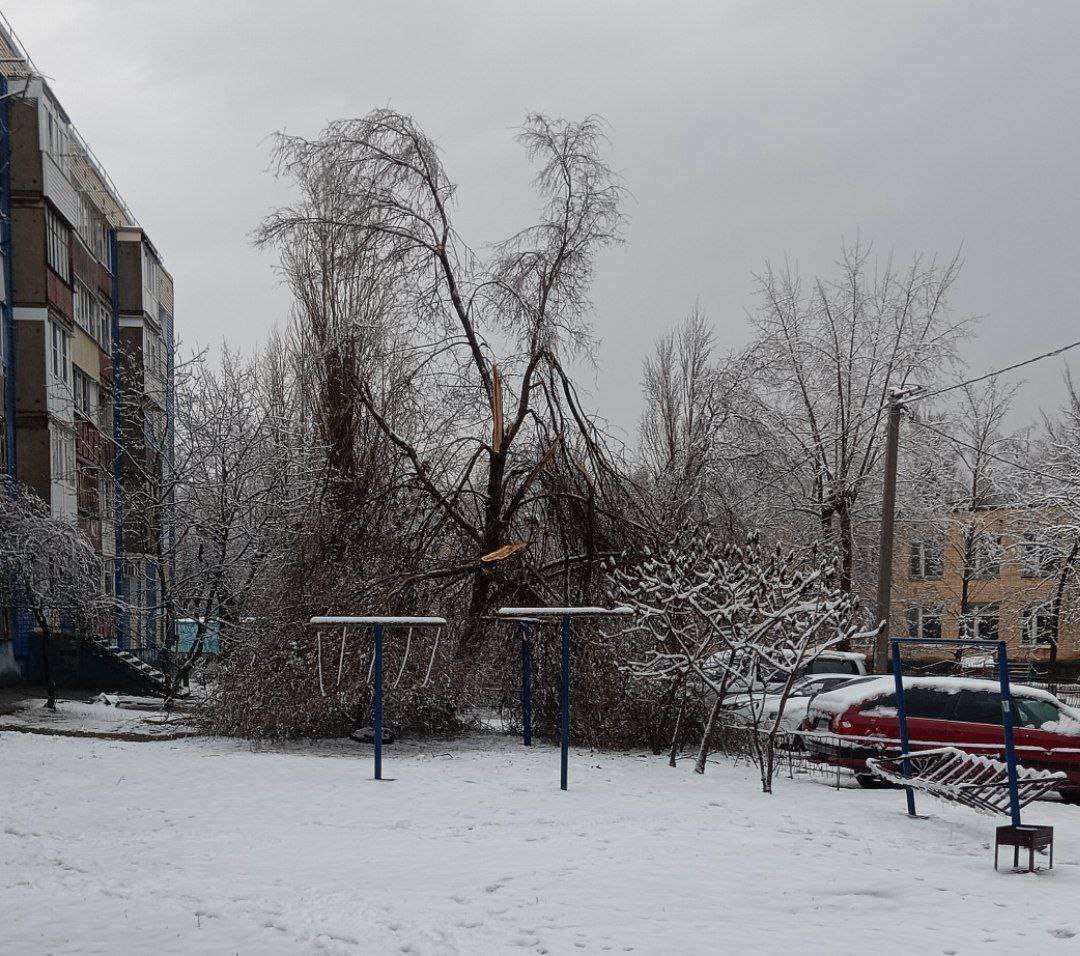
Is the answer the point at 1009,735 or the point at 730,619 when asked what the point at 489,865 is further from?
the point at 730,619

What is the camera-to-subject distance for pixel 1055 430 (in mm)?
44875

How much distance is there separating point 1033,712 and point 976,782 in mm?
5105

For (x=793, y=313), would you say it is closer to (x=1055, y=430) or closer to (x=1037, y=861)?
(x=1055, y=430)

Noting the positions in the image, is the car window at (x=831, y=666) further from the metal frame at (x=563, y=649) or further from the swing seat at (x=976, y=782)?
the swing seat at (x=976, y=782)

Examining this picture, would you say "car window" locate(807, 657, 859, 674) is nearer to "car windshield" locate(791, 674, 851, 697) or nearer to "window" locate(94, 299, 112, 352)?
"car windshield" locate(791, 674, 851, 697)

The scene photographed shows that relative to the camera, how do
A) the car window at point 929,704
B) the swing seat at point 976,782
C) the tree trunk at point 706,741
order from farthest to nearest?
the car window at point 929,704 < the tree trunk at point 706,741 < the swing seat at point 976,782

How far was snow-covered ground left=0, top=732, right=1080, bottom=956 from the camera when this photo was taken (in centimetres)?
796

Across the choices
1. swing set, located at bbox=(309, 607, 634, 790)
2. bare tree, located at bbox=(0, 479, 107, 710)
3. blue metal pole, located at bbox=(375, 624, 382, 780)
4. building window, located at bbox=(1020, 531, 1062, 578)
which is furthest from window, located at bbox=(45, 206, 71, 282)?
building window, located at bbox=(1020, 531, 1062, 578)

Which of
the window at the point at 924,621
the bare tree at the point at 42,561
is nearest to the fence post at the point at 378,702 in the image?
the bare tree at the point at 42,561

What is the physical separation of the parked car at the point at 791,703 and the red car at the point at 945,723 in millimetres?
1742

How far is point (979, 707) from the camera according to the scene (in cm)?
1777

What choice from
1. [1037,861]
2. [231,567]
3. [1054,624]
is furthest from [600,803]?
[1054,624]

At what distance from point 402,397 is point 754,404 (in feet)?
43.6

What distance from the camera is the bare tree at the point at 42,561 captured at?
25.5 m
